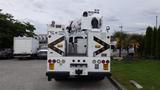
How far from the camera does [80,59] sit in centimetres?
1645

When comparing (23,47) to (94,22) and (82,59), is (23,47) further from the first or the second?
(82,59)

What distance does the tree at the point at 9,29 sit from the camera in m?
55.2

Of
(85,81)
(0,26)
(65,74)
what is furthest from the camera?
(0,26)

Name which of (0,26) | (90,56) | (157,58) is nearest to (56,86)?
(90,56)

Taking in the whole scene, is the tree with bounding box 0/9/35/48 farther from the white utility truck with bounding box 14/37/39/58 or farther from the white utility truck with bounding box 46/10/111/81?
the white utility truck with bounding box 46/10/111/81

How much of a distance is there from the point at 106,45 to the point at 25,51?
32232mm

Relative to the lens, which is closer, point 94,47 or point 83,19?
point 94,47

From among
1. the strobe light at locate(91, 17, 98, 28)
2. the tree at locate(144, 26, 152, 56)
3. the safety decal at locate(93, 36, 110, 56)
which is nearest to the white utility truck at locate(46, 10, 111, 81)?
the safety decal at locate(93, 36, 110, 56)

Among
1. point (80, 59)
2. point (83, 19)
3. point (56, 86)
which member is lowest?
A: point (56, 86)

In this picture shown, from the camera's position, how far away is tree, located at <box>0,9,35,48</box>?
5522 centimetres

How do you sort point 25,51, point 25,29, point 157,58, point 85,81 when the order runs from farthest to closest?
point 25,29 < point 25,51 < point 157,58 < point 85,81

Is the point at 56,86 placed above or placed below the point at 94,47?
below

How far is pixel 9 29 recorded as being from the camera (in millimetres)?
56719

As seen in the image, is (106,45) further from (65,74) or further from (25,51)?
(25,51)
